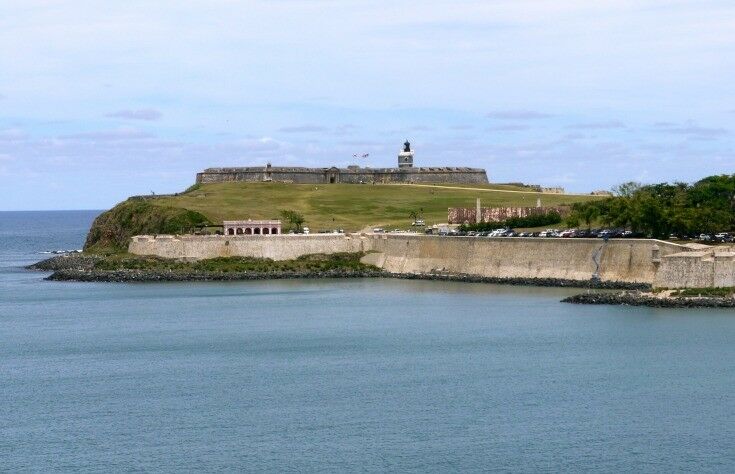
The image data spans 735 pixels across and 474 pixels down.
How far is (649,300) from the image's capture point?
58.5 meters

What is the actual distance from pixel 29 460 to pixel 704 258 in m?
35.4

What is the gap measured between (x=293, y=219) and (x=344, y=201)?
16.8m

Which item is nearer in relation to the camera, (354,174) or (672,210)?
(672,210)

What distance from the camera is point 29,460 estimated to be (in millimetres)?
32156

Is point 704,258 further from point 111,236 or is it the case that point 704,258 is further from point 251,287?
point 111,236

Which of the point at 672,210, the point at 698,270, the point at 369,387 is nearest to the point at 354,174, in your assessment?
the point at 672,210

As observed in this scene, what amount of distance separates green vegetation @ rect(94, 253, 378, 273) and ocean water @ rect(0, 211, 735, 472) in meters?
17.5

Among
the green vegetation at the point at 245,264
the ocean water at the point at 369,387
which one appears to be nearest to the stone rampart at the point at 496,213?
the green vegetation at the point at 245,264

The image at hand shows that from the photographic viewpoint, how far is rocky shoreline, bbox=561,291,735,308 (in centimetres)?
5688

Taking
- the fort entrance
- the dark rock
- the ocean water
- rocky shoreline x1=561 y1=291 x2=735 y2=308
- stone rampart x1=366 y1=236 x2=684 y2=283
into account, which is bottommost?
the ocean water

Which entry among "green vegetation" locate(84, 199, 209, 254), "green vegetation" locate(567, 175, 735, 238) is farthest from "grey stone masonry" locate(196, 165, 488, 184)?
"green vegetation" locate(567, 175, 735, 238)

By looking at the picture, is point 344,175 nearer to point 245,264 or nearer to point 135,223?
point 135,223

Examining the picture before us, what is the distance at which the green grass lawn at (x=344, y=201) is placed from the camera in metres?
98.2

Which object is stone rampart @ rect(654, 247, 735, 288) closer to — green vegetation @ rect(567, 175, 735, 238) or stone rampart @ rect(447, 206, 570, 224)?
green vegetation @ rect(567, 175, 735, 238)
